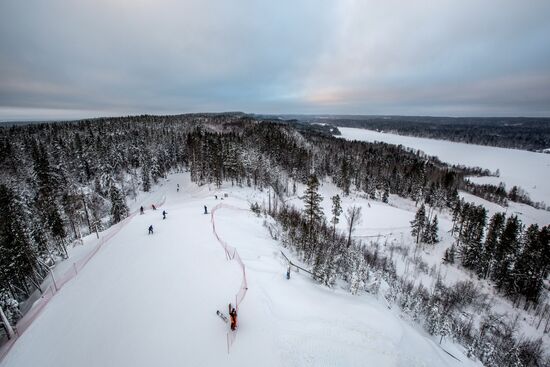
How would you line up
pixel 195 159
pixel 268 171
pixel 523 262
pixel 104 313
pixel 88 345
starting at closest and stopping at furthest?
pixel 88 345, pixel 104 313, pixel 523 262, pixel 268 171, pixel 195 159

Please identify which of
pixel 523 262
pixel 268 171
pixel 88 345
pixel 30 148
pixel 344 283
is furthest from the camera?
pixel 30 148

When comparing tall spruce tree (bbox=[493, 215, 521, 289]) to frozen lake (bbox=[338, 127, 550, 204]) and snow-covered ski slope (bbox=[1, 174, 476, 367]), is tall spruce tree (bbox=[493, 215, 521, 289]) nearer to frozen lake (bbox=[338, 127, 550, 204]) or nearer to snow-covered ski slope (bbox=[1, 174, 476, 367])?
snow-covered ski slope (bbox=[1, 174, 476, 367])

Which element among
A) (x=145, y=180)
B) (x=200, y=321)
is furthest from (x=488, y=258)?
(x=145, y=180)

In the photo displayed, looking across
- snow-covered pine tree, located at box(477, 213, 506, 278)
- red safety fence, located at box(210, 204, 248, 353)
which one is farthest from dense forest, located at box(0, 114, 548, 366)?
red safety fence, located at box(210, 204, 248, 353)

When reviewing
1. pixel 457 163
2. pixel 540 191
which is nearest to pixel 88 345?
pixel 540 191

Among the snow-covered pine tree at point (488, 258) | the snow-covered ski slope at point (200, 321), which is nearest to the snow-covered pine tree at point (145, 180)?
the snow-covered ski slope at point (200, 321)

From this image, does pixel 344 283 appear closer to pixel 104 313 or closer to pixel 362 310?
pixel 362 310
